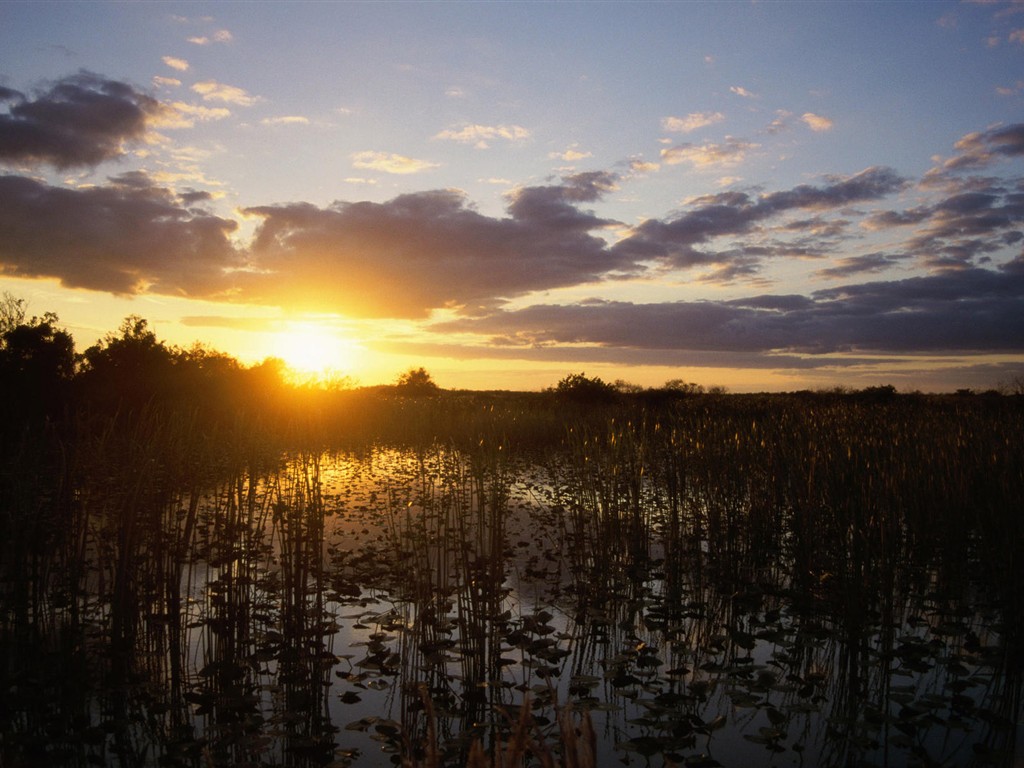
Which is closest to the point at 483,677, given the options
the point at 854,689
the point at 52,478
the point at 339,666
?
the point at 339,666

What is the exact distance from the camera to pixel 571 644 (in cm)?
548

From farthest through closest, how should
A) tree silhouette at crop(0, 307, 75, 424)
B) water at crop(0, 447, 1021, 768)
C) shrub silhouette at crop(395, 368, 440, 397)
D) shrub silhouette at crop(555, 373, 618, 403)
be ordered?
shrub silhouette at crop(395, 368, 440, 397) < shrub silhouette at crop(555, 373, 618, 403) < tree silhouette at crop(0, 307, 75, 424) < water at crop(0, 447, 1021, 768)

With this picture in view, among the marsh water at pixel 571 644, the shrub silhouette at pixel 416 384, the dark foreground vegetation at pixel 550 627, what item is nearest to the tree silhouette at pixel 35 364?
the dark foreground vegetation at pixel 550 627

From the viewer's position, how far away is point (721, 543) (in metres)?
7.96

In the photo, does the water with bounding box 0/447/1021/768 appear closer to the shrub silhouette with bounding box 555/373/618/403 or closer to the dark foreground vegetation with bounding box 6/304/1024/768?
the dark foreground vegetation with bounding box 6/304/1024/768

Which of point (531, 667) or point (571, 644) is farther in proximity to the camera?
point (571, 644)

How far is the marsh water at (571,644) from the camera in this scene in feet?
12.8

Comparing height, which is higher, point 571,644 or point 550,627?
point 550,627

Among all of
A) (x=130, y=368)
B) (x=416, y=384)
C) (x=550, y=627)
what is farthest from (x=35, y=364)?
(x=416, y=384)

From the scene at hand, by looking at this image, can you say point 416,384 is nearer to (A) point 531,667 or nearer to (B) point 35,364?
(B) point 35,364

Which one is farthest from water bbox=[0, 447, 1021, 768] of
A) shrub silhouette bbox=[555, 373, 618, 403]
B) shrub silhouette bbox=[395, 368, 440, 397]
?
shrub silhouette bbox=[395, 368, 440, 397]

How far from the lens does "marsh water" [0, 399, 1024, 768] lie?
12.8 feet

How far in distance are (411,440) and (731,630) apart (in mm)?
16973

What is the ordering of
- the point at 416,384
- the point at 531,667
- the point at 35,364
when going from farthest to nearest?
the point at 416,384, the point at 35,364, the point at 531,667
